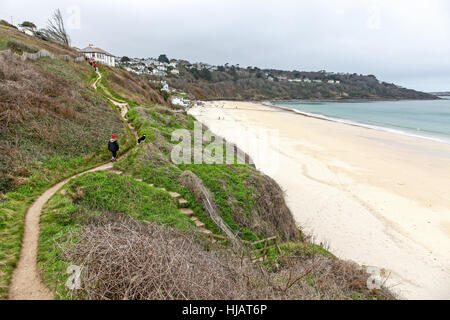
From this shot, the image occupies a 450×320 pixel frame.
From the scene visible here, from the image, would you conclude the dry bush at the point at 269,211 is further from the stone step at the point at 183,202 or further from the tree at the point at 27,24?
the tree at the point at 27,24

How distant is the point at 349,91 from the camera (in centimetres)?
15838

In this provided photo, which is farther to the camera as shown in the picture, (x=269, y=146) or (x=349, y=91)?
(x=349, y=91)

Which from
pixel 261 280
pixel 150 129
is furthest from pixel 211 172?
pixel 261 280

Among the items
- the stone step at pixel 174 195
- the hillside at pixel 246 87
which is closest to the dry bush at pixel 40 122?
the stone step at pixel 174 195

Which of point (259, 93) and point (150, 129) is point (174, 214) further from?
point (259, 93)

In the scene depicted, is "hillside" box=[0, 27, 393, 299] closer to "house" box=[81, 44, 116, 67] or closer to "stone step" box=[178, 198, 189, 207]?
"stone step" box=[178, 198, 189, 207]

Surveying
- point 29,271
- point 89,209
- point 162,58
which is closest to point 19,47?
point 89,209

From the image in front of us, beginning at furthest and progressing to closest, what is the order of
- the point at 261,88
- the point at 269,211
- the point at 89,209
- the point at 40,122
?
the point at 261,88 → the point at 40,122 → the point at 269,211 → the point at 89,209

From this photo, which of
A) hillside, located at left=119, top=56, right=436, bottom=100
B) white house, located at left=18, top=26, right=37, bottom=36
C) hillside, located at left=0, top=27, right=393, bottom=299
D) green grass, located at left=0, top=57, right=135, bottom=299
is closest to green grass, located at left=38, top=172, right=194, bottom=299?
hillside, located at left=0, top=27, right=393, bottom=299

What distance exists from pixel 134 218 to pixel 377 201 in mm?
15471

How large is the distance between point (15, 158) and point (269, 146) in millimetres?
22977

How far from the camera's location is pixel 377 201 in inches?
611

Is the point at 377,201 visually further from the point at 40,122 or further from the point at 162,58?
the point at 162,58

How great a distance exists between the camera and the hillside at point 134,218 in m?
4.48
